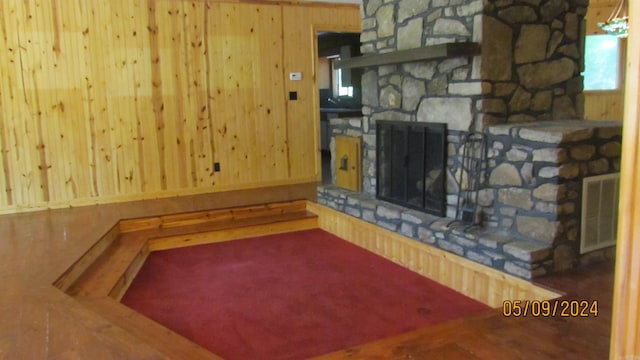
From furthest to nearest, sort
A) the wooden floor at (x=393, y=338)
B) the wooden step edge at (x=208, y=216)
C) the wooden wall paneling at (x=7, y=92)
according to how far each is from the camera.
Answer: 1. the wooden wall paneling at (x=7, y=92)
2. the wooden step edge at (x=208, y=216)
3. the wooden floor at (x=393, y=338)

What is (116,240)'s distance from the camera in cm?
473

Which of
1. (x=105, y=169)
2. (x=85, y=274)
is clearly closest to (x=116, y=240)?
(x=85, y=274)

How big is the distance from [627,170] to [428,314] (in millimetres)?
2342

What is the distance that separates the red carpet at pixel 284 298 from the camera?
303 centimetres

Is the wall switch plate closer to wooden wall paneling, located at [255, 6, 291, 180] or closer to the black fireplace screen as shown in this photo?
wooden wall paneling, located at [255, 6, 291, 180]

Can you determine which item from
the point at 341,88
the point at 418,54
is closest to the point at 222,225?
the point at 418,54

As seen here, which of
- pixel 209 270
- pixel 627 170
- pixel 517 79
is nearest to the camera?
pixel 627 170

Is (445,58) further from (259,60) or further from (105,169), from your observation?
(105,169)

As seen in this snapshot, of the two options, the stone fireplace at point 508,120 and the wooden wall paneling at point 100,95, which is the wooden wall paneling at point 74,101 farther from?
the stone fireplace at point 508,120

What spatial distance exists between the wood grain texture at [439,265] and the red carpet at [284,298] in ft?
0.27

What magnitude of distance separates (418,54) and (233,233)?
254cm

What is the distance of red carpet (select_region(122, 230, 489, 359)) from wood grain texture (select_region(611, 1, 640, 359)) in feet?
6.18

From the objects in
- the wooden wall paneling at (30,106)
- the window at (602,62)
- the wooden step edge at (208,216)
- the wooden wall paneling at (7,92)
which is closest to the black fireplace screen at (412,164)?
the wooden step edge at (208,216)

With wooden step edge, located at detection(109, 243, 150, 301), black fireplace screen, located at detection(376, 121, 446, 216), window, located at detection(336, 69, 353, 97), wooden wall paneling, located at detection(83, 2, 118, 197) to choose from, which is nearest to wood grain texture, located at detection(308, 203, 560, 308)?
black fireplace screen, located at detection(376, 121, 446, 216)
